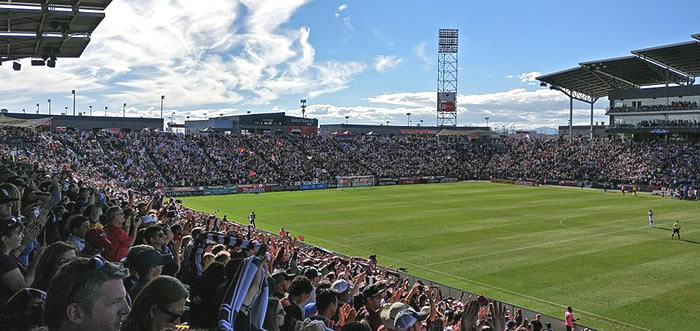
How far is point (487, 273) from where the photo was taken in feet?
78.4

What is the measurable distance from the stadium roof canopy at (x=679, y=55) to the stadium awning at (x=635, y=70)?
1.34m

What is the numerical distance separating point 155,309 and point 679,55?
76966 millimetres

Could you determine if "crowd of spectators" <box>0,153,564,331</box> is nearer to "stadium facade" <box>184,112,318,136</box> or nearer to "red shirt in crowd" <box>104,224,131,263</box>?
"red shirt in crowd" <box>104,224,131,263</box>

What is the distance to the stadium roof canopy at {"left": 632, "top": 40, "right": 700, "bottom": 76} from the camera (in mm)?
63656

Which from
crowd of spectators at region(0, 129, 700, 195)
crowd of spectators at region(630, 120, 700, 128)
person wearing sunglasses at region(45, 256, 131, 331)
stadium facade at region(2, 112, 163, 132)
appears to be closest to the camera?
person wearing sunglasses at region(45, 256, 131, 331)

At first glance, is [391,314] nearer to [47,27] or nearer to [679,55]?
[47,27]

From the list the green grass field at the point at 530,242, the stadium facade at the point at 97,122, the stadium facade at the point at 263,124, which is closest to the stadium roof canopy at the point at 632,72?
the green grass field at the point at 530,242

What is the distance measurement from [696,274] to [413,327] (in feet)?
81.1

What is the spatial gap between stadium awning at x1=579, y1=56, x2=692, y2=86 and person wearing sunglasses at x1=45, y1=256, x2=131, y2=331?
77490 millimetres

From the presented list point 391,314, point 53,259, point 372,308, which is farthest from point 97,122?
point 391,314

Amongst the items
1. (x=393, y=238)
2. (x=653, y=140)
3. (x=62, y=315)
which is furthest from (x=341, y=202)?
(x=653, y=140)

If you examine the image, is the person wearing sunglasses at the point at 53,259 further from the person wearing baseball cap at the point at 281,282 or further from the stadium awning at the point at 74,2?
the stadium awning at the point at 74,2

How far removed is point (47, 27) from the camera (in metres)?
16.7

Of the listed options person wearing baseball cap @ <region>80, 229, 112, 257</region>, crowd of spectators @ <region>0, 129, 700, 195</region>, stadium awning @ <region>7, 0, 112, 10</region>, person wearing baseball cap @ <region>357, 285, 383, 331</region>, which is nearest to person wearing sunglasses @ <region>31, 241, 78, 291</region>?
person wearing baseball cap @ <region>80, 229, 112, 257</region>
